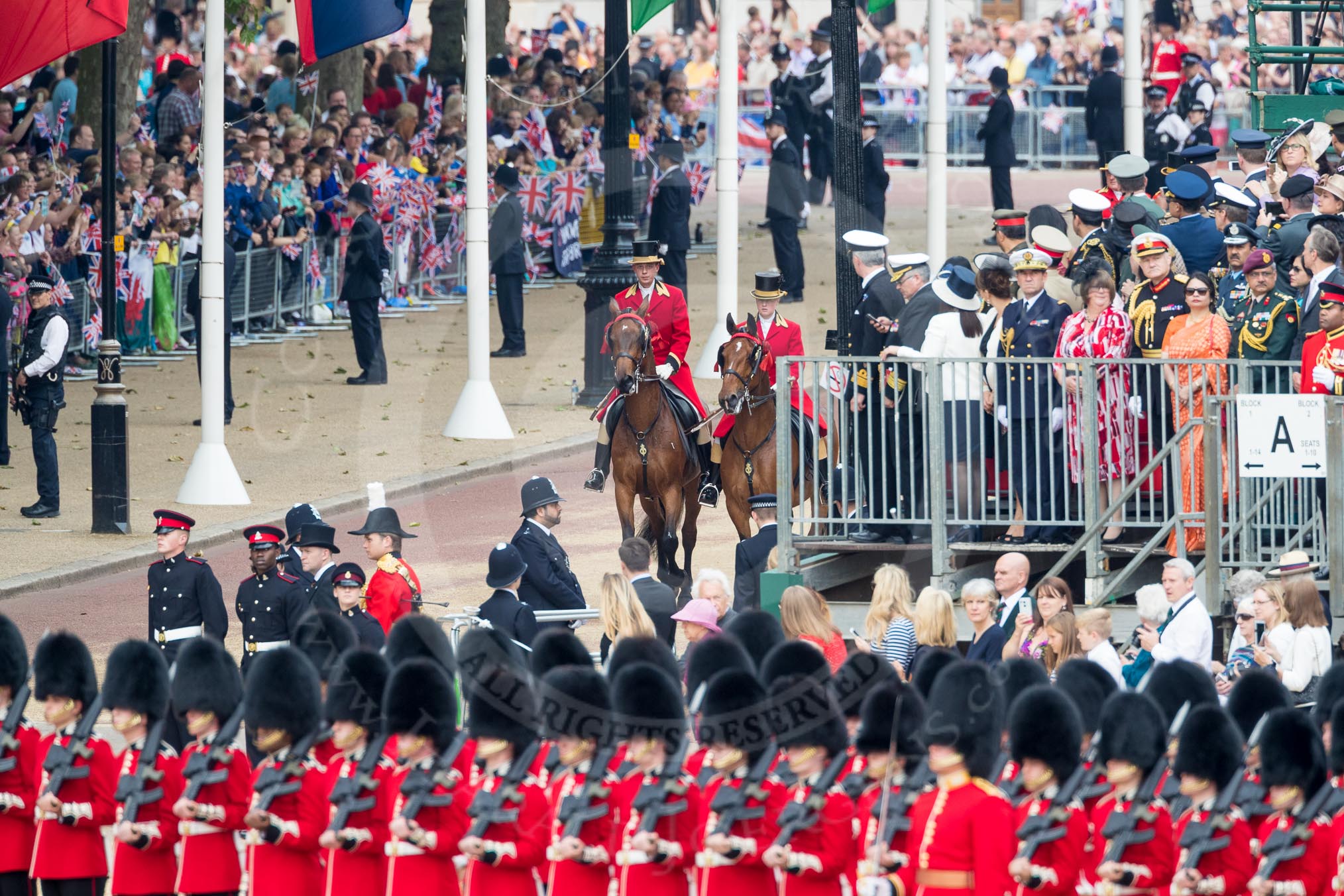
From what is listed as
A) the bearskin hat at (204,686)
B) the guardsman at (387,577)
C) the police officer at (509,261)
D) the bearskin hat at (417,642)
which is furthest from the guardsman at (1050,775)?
the police officer at (509,261)

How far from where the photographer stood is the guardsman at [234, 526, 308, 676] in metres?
12.9

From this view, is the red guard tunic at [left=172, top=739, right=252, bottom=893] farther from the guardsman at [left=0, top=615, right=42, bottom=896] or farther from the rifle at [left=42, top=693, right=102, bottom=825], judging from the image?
the guardsman at [left=0, top=615, right=42, bottom=896]

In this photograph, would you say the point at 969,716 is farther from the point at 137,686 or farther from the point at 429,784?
the point at 137,686

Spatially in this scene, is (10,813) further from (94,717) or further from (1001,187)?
(1001,187)

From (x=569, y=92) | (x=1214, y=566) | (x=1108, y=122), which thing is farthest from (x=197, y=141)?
(x=1214, y=566)

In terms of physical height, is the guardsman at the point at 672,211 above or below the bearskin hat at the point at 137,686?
above

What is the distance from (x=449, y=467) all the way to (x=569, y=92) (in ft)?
38.6

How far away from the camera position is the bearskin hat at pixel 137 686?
10219mm

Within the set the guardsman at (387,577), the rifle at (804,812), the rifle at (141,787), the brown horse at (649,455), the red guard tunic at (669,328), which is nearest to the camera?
the rifle at (804,812)

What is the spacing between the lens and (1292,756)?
8.96 m

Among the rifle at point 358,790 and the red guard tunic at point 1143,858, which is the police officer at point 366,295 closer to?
the rifle at point 358,790

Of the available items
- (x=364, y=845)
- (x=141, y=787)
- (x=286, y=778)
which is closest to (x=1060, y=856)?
(x=364, y=845)

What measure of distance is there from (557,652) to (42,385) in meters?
8.80

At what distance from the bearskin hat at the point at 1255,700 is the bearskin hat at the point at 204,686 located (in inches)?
152
